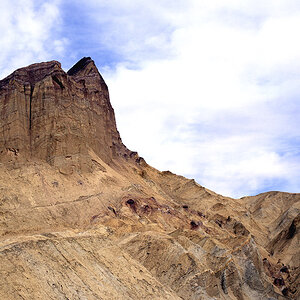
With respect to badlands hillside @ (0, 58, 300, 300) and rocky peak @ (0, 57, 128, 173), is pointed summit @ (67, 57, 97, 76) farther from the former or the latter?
rocky peak @ (0, 57, 128, 173)

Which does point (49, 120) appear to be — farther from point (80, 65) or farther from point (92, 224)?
point (80, 65)

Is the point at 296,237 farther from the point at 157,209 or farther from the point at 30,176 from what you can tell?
the point at 30,176

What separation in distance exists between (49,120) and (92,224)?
14.7 metres

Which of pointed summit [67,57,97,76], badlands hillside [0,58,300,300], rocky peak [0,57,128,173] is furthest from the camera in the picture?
pointed summit [67,57,97,76]

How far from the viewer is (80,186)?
53938 millimetres

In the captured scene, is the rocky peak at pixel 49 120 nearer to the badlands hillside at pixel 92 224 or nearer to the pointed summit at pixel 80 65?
the badlands hillside at pixel 92 224

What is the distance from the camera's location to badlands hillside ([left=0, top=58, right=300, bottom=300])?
32.9m

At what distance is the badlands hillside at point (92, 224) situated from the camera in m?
32.9

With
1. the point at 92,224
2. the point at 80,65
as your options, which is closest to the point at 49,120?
the point at 92,224

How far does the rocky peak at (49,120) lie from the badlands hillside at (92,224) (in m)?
0.12

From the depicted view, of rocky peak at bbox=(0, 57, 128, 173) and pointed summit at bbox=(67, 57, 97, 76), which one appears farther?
pointed summit at bbox=(67, 57, 97, 76)

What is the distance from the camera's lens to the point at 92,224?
4825 cm

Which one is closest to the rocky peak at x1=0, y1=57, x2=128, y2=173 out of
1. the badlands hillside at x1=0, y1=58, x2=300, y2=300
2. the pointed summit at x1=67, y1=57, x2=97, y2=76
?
the badlands hillside at x1=0, y1=58, x2=300, y2=300

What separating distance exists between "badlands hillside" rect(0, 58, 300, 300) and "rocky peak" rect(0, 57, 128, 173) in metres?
0.12
